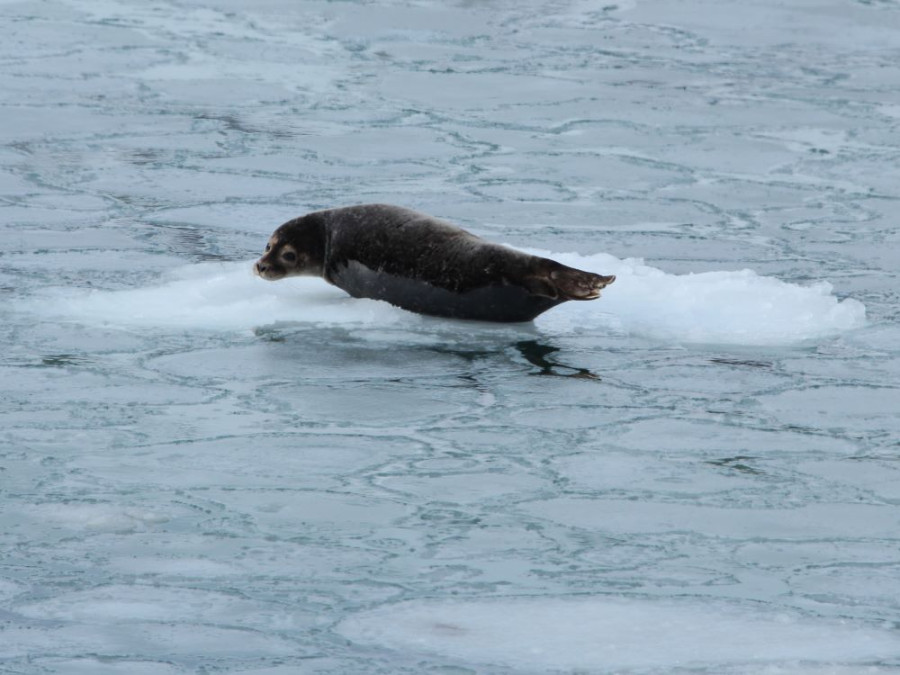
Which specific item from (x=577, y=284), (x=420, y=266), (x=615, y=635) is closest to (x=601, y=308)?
(x=577, y=284)

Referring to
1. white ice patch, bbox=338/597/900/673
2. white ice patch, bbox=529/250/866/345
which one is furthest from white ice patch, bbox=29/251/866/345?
white ice patch, bbox=338/597/900/673

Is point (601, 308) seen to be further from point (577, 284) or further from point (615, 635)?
point (615, 635)

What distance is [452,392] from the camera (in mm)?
5254

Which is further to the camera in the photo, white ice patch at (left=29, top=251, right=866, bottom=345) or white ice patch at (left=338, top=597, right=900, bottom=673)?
white ice patch at (left=29, top=251, right=866, bottom=345)

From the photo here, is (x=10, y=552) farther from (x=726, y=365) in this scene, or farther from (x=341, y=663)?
(x=726, y=365)

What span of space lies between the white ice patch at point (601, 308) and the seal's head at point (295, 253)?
0.10 m

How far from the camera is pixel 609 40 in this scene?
40.1 ft

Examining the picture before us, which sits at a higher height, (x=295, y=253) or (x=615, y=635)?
(x=295, y=253)

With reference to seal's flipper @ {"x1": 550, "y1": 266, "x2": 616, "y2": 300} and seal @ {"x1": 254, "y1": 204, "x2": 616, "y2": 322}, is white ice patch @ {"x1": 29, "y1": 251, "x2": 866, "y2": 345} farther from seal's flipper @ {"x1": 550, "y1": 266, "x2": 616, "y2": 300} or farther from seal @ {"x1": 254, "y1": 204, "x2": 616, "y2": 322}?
seal's flipper @ {"x1": 550, "y1": 266, "x2": 616, "y2": 300}

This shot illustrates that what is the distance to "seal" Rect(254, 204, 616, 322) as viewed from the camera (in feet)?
18.9

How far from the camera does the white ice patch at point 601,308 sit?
595cm

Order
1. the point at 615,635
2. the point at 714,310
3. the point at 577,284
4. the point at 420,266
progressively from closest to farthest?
the point at 615,635 → the point at 577,284 → the point at 420,266 → the point at 714,310

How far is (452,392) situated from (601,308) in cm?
110

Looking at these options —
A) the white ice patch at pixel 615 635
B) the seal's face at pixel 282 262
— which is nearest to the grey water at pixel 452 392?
the white ice patch at pixel 615 635
